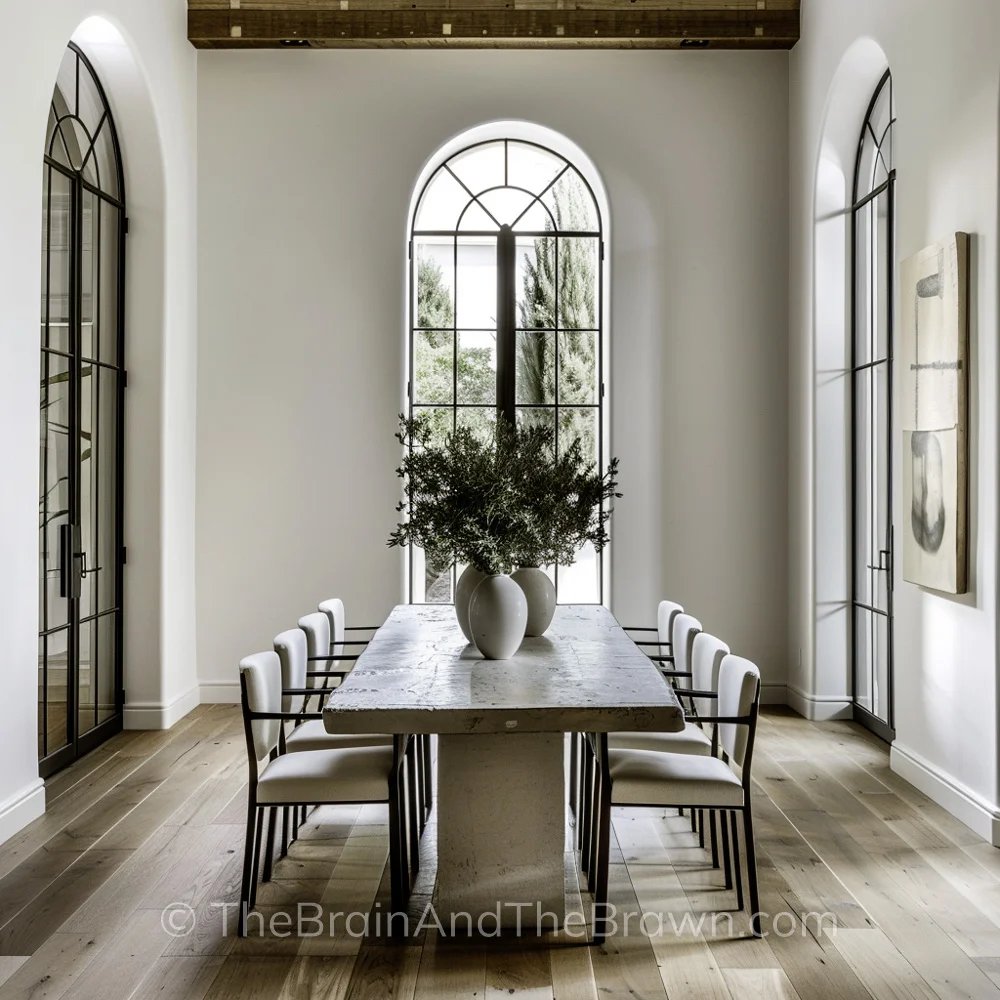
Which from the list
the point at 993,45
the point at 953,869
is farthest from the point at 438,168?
the point at 953,869

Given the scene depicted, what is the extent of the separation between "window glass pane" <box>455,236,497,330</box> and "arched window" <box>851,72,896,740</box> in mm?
2176

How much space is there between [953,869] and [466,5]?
5091 mm

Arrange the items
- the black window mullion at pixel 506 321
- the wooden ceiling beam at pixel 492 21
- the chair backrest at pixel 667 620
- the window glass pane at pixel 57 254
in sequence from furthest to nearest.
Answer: the black window mullion at pixel 506 321
the wooden ceiling beam at pixel 492 21
the window glass pane at pixel 57 254
the chair backrest at pixel 667 620

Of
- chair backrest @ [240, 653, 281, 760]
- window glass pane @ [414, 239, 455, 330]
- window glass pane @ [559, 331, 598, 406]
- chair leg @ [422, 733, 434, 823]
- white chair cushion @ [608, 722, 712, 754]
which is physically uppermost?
window glass pane @ [414, 239, 455, 330]

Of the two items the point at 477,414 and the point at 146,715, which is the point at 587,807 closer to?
the point at 146,715

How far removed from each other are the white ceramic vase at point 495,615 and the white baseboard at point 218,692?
3125 mm

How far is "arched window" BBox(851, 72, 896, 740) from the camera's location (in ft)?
15.8

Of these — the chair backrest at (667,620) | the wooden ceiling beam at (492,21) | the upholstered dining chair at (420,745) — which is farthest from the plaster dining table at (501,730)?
the wooden ceiling beam at (492,21)

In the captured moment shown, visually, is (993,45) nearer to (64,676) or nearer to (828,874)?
(828,874)

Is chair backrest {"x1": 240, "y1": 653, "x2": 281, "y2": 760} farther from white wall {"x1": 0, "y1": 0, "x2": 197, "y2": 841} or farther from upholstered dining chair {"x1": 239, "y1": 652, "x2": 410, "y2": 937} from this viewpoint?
white wall {"x1": 0, "y1": 0, "x2": 197, "y2": 841}

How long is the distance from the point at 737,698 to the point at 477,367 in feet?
11.4

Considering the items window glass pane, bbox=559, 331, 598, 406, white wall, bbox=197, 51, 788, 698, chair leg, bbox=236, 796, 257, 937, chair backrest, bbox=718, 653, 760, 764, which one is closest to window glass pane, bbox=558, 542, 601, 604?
white wall, bbox=197, 51, 788, 698

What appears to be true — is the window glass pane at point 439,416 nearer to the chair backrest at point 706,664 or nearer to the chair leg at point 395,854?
the chair backrest at point 706,664

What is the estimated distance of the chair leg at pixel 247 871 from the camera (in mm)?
2705
